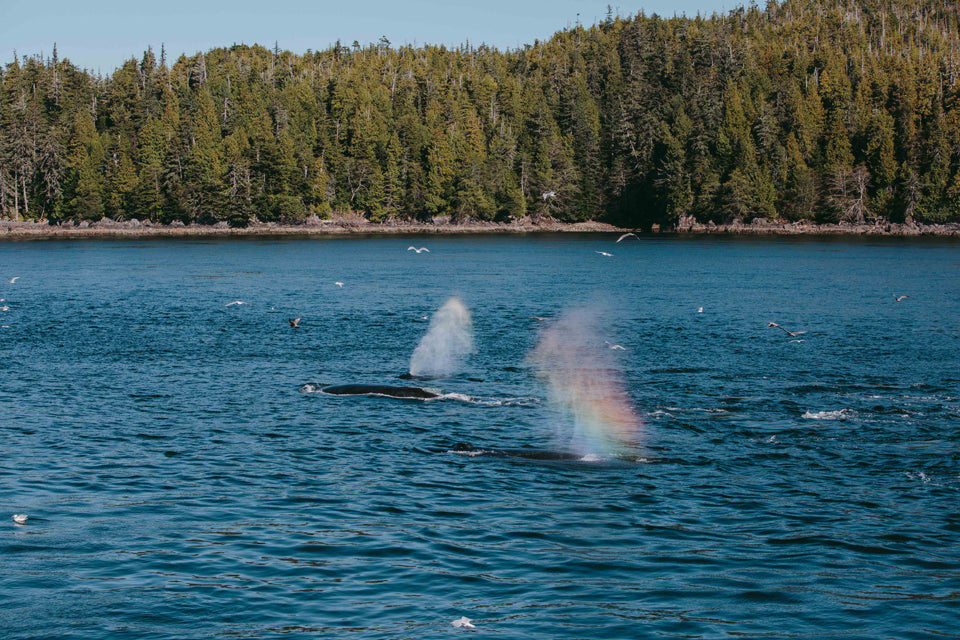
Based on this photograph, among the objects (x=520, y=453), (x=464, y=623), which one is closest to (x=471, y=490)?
(x=520, y=453)

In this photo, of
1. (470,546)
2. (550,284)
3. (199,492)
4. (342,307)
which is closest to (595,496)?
(470,546)

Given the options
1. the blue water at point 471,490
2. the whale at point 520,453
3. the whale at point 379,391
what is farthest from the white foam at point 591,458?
the whale at point 379,391

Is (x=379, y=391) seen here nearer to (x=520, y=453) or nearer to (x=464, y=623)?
(x=520, y=453)

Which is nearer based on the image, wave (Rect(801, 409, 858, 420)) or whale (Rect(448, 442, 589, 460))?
whale (Rect(448, 442, 589, 460))

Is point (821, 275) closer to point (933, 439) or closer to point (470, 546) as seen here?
point (933, 439)

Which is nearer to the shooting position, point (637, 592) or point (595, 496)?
point (637, 592)

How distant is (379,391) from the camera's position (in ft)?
123

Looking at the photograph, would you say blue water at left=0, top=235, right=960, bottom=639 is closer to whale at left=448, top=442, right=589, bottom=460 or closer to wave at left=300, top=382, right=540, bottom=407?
wave at left=300, top=382, right=540, bottom=407

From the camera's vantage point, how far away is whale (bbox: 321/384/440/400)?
36844 millimetres

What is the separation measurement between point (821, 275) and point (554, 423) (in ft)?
256

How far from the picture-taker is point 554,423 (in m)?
32.5

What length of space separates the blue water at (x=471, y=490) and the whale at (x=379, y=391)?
0.81 metres

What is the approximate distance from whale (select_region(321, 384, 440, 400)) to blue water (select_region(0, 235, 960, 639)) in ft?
2.64

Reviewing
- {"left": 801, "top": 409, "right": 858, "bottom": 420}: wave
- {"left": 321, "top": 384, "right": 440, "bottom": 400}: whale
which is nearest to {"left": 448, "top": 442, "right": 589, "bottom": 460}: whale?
{"left": 321, "top": 384, "right": 440, "bottom": 400}: whale
